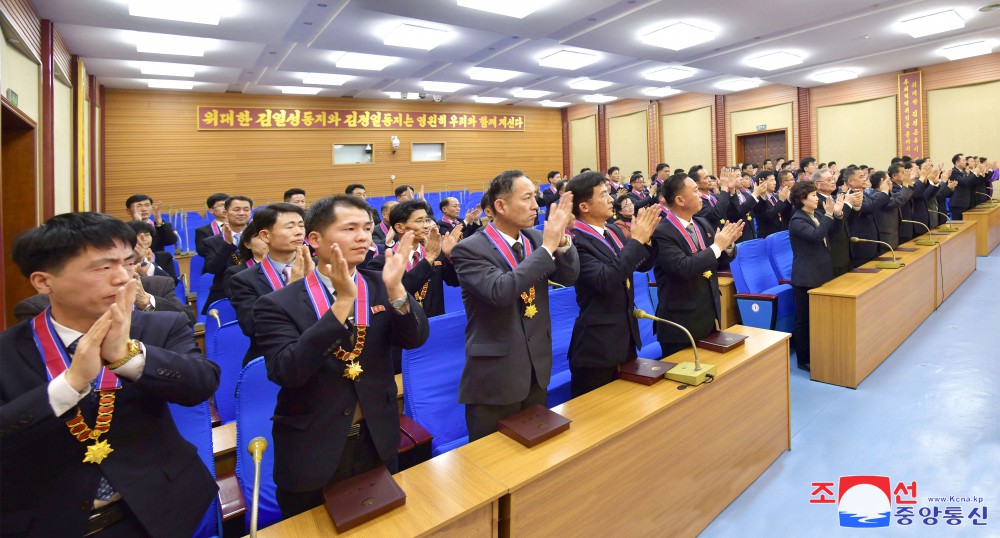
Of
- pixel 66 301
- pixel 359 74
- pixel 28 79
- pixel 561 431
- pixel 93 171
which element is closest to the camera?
pixel 66 301

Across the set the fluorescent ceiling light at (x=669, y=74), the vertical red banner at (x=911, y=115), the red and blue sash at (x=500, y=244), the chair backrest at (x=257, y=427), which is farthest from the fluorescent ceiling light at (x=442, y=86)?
the chair backrest at (x=257, y=427)

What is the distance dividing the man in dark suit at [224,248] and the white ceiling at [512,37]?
2.68 metres

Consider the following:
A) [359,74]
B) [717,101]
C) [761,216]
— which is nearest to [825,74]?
[717,101]

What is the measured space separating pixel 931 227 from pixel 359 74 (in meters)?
8.82

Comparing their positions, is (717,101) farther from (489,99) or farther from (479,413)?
(479,413)

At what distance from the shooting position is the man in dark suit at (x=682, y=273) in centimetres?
277

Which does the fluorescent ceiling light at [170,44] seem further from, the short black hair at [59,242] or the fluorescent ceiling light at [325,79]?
the short black hair at [59,242]

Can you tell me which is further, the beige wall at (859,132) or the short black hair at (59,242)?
the beige wall at (859,132)

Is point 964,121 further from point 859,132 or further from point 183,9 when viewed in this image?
point 183,9

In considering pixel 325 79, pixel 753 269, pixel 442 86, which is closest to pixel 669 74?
pixel 442 86

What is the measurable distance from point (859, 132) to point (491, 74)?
25.0 feet

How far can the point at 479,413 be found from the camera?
6.51 feet

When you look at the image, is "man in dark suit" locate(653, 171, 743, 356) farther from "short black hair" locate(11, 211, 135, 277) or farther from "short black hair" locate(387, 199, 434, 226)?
"short black hair" locate(11, 211, 135, 277)

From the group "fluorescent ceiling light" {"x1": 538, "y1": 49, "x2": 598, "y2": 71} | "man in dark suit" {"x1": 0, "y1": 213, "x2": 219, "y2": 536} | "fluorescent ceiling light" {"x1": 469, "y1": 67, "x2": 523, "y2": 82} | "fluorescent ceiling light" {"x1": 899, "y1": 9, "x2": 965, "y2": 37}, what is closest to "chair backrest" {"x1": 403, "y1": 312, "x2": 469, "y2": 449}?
"man in dark suit" {"x1": 0, "y1": 213, "x2": 219, "y2": 536}
